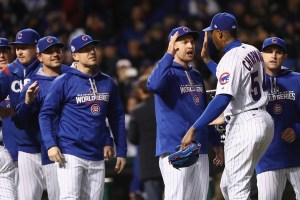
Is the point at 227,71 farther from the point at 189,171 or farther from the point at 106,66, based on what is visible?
the point at 106,66

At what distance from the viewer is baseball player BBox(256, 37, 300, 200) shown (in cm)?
927

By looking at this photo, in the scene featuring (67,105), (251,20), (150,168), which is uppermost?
(251,20)

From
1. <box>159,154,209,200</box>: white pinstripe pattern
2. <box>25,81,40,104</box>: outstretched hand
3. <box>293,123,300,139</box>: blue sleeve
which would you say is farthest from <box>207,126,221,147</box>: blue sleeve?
<box>25,81,40,104</box>: outstretched hand

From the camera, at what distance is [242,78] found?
27.0ft

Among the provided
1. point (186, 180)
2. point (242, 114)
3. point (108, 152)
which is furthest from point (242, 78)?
point (108, 152)

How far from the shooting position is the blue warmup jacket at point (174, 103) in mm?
8820

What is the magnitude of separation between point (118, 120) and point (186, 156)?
4.39 feet

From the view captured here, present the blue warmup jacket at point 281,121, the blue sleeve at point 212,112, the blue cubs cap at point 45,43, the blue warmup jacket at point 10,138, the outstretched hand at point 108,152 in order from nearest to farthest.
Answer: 1. the blue sleeve at point 212,112
2. the blue warmup jacket at point 281,121
3. the outstretched hand at point 108,152
4. the blue cubs cap at point 45,43
5. the blue warmup jacket at point 10,138

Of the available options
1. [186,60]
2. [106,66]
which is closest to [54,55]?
[186,60]

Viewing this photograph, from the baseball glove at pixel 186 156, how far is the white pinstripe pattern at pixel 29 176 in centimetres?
185

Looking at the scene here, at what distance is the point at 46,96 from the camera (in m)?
9.16

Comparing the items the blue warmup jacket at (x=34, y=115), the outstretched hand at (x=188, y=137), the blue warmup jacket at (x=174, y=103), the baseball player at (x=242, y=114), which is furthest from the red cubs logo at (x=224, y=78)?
the blue warmup jacket at (x=34, y=115)

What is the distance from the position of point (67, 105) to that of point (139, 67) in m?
7.39

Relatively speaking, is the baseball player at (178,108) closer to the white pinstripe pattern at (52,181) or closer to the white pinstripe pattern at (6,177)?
the white pinstripe pattern at (52,181)
